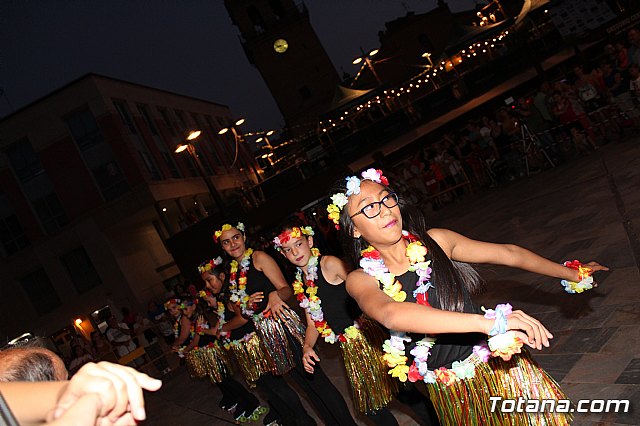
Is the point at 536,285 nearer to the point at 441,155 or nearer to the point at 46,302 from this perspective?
the point at 441,155

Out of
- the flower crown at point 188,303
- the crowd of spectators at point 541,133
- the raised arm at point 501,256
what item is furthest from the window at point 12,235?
the raised arm at point 501,256

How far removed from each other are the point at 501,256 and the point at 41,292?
77.2ft

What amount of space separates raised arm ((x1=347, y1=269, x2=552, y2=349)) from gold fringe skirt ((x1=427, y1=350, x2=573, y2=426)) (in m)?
0.36

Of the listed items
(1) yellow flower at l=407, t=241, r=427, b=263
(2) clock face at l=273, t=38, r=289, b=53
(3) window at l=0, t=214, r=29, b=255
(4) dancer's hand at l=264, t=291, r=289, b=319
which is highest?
(2) clock face at l=273, t=38, r=289, b=53

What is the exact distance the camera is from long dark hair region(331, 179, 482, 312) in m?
2.52

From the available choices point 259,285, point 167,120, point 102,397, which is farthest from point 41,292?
point 102,397

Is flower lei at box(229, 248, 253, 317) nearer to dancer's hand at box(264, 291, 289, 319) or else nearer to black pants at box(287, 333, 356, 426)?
dancer's hand at box(264, 291, 289, 319)

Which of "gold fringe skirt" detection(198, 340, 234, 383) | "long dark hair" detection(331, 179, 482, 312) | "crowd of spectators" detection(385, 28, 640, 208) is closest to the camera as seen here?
"long dark hair" detection(331, 179, 482, 312)

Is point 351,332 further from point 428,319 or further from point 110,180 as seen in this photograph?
point 110,180

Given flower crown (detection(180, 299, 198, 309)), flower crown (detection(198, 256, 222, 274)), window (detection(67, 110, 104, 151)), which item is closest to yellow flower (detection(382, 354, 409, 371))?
flower crown (detection(198, 256, 222, 274))

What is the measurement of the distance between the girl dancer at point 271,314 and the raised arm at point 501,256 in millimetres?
2247

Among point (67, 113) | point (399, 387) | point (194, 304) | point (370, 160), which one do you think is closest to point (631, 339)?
point (399, 387)

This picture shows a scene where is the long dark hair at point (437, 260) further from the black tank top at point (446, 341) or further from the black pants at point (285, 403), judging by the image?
the black pants at point (285, 403)

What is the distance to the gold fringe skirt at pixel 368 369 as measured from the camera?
3562 mm
